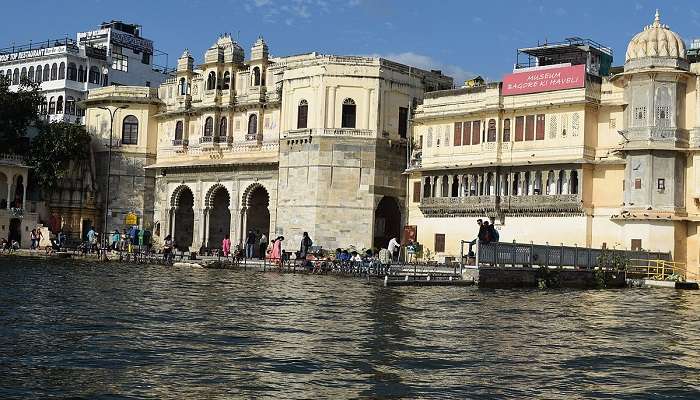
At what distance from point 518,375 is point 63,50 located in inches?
2420

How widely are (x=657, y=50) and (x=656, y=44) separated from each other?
0.97ft

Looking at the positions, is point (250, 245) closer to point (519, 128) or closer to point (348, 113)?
point (348, 113)

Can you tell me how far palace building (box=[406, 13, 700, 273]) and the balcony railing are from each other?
52 mm

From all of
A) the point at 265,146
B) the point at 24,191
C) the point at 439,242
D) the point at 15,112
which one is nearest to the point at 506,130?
the point at 439,242

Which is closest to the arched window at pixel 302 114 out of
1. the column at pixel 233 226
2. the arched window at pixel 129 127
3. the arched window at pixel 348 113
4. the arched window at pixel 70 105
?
the arched window at pixel 348 113

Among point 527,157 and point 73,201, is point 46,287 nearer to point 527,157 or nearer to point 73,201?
point 527,157

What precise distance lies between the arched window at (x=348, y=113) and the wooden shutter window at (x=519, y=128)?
955 cm

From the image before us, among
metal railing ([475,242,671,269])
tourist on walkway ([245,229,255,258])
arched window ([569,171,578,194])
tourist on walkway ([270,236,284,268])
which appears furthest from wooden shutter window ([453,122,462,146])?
tourist on walkway ([245,229,255,258])

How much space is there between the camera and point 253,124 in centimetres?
5734

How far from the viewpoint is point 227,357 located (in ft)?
46.7

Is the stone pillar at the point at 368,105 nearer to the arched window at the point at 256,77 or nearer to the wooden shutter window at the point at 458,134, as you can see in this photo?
the wooden shutter window at the point at 458,134

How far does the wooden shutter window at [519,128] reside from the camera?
149 feet

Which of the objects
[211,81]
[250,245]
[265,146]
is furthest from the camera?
[211,81]

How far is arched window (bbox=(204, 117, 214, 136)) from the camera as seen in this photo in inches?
2346
